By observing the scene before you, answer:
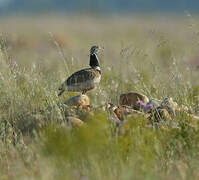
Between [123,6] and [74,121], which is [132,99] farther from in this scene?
[123,6]

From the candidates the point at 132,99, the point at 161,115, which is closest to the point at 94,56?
the point at 132,99

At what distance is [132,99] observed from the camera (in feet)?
19.8

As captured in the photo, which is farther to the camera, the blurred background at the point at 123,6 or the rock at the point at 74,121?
the blurred background at the point at 123,6

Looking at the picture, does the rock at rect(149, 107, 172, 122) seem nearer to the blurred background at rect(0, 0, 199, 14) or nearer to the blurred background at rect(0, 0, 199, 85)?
the blurred background at rect(0, 0, 199, 85)

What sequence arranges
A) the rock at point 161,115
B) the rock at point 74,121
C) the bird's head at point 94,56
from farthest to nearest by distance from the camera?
the bird's head at point 94,56, the rock at point 161,115, the rock at point 74,121

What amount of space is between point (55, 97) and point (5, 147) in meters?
1.02

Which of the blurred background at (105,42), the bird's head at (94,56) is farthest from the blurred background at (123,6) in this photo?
the bird's head at (94,56)

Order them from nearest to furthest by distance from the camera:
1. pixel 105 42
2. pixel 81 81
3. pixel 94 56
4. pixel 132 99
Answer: pixel 132 99
pixel 81 81
pixel 94 56
pixel 105 42

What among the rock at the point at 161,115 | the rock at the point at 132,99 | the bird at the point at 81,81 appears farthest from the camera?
the bird at the point at 81,81

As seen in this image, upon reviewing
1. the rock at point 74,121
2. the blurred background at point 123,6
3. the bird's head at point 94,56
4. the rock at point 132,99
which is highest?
the blurred background at point 123,6

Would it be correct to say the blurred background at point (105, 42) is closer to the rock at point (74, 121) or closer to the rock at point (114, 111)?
the rock at point (114, 111)

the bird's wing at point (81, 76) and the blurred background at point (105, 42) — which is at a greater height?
the blurred background at point (105, 42)

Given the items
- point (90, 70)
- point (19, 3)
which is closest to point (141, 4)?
point (19, 3)

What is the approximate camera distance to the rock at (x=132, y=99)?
5.93 metres
